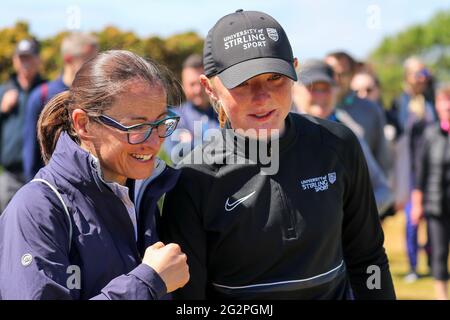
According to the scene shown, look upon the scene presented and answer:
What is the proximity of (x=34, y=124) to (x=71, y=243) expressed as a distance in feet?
13.8

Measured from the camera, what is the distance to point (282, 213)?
2701 mm

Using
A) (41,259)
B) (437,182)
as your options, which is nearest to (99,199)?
(41,259)

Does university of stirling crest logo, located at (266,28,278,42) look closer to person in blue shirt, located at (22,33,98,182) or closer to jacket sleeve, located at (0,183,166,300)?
jacket sleeve, located at (0,183,166,300)

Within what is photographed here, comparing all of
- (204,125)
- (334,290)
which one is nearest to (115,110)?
(334,290)

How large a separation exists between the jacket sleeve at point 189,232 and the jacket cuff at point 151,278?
0.38 meters

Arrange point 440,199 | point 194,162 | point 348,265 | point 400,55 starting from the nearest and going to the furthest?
1. point 194,162
2. point 348,265
3. point 440,199
4. point 400,55

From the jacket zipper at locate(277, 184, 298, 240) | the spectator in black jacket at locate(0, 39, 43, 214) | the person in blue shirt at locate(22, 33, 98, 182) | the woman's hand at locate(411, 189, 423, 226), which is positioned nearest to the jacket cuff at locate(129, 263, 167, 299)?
the jacket zipper at locate(277, 184, 298, 240)

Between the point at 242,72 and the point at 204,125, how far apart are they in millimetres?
4199

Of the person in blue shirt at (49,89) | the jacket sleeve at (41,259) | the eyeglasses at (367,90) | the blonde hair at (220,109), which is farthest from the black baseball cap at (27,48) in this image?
the jacket sleeve at (41,259)

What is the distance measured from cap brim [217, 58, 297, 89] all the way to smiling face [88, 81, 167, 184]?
0.92ft

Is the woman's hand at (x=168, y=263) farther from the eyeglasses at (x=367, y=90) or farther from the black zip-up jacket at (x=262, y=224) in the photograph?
the eyeglasses at (x=367, y=90)

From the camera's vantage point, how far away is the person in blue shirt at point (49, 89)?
20.0 feet

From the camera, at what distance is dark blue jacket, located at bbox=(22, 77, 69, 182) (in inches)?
239
